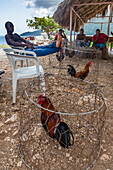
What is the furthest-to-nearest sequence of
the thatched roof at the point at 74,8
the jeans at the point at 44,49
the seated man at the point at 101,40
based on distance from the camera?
1. the thatched roof at the point at 74,8
2. the seated man at the point at 101,40
3. the jeans at the point at 44,49

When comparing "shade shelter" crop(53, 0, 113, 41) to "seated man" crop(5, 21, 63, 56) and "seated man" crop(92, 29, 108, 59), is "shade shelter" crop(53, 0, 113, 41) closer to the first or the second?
"seated man" crop(92, 29, 108, 59)

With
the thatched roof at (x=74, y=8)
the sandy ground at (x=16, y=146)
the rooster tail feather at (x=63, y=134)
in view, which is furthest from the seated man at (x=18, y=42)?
the thatched roof at (x=74, y=8)

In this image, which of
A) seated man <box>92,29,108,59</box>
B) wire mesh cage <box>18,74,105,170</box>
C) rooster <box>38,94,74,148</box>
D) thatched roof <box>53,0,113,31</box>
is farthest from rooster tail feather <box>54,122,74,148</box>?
thatched roof <box>53,0,113,31</box>

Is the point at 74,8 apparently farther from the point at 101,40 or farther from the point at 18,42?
the point at 18,42

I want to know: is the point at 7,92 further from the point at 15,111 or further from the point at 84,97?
the point at 84,97

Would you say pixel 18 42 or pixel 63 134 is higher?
pixel 18 42

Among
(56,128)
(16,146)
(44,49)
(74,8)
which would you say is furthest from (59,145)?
(74,8)

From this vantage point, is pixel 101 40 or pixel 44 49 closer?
pixel 44 49

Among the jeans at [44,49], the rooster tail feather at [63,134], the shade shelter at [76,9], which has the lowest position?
the rooster tail feather at [63,134]

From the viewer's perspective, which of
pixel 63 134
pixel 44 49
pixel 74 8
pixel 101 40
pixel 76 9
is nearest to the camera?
pixel 63 134

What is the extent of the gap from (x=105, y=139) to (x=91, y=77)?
7.92ft

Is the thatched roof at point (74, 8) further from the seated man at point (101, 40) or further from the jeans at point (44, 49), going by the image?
the jeans at point (44, 49)

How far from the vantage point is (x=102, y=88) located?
321cm

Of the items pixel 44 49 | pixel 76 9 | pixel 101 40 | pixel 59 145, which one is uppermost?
pixel 76 9
